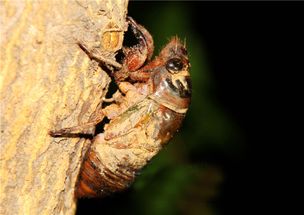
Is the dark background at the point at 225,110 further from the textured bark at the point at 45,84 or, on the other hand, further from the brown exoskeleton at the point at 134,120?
the textured bark at the point at 45,84

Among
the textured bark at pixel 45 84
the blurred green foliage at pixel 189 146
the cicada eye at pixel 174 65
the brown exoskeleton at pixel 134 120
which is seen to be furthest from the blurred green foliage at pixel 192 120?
the textured bark at pixel 45 84

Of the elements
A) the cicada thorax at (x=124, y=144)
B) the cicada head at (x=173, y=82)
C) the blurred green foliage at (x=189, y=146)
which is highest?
the cicada head at (x=173, y=82)

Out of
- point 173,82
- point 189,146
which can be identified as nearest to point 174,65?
point 173,82

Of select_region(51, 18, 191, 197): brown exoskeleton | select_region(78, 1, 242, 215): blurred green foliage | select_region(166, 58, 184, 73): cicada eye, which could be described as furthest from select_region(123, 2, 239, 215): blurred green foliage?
select_region(166, 58, 184, 73): cicada eye

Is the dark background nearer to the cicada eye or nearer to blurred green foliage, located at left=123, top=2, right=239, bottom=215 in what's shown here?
blurred green foliage, located at left=123, top=2, right=239, bottom=215

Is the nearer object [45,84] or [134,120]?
[45,84]

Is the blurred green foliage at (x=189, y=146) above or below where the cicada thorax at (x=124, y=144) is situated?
below

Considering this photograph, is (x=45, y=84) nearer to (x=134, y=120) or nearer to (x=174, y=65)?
(x=134, y=120)

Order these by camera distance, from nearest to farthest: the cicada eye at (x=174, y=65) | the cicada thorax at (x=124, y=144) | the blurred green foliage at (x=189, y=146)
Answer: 1. the cicada thorax at (x=124, y=144)
2. the cicada eye at (x=174, y=65)
3. the blurred green foliage at (x=189, y=146)
